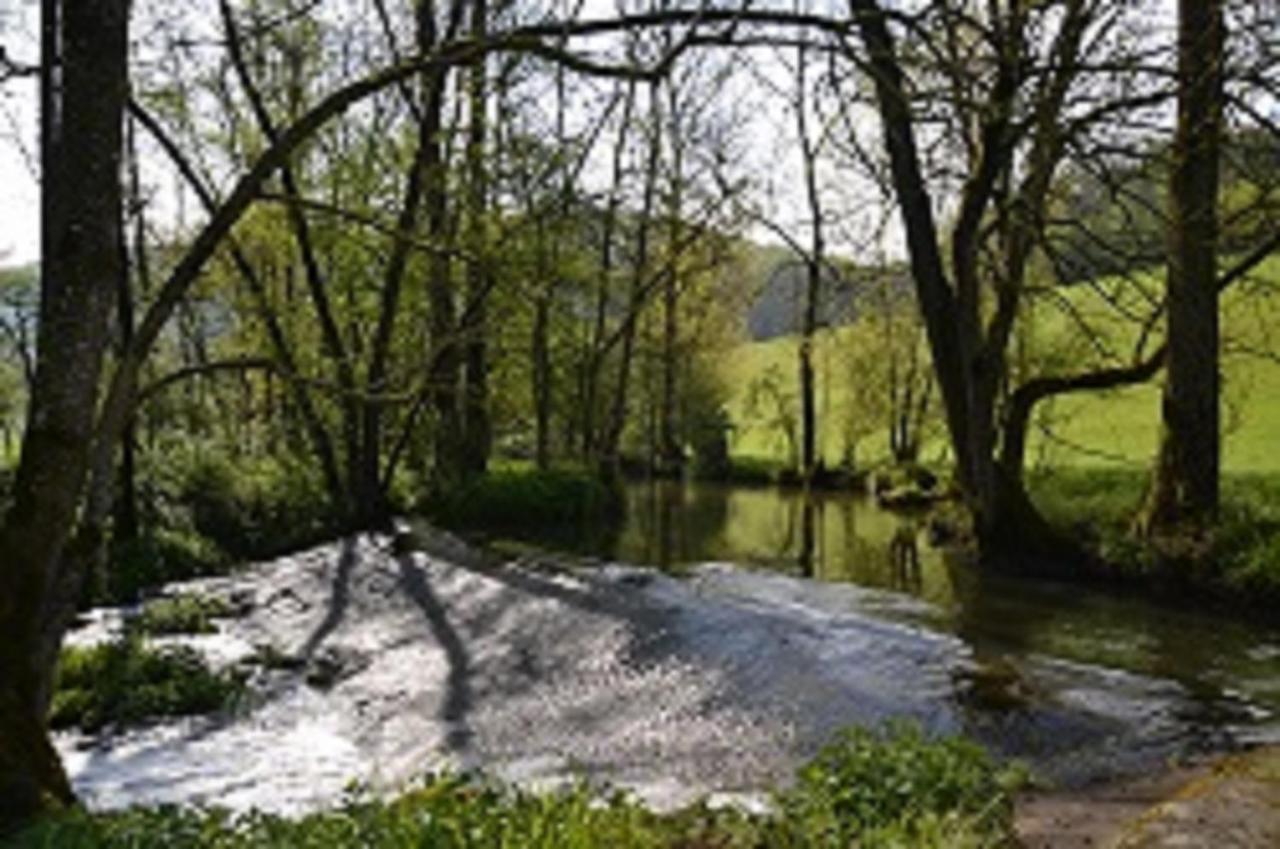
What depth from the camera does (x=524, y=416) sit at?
137 feet

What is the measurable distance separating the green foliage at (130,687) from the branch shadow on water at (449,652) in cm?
223

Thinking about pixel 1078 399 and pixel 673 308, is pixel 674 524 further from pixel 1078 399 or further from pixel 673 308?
pixel 1078 399

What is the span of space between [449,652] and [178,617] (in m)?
4.11

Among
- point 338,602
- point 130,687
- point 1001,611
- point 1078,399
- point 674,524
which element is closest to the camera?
point 130,687

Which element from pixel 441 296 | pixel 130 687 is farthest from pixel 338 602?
pixel 441 296

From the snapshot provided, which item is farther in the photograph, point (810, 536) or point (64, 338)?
point (810, 536)

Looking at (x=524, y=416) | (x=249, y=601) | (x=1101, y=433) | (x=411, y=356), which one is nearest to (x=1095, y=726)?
(x=249, y=601)

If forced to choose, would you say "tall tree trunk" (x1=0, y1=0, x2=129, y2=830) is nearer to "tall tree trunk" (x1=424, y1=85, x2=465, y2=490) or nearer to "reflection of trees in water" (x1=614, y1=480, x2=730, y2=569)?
"tall tree trunk" (x1=424, y1=85, x2=465, y2=490)

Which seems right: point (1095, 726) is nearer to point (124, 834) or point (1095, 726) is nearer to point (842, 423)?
point (124, 834)

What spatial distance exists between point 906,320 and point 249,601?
32742mm

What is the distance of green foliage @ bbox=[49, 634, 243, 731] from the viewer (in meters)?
12.2

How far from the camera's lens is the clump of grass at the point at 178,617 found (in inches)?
615

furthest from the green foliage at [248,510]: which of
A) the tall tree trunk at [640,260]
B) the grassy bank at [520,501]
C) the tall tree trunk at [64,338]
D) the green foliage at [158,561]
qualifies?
the tall tree trunk at [64,338]

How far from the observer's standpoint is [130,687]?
41.3ft
